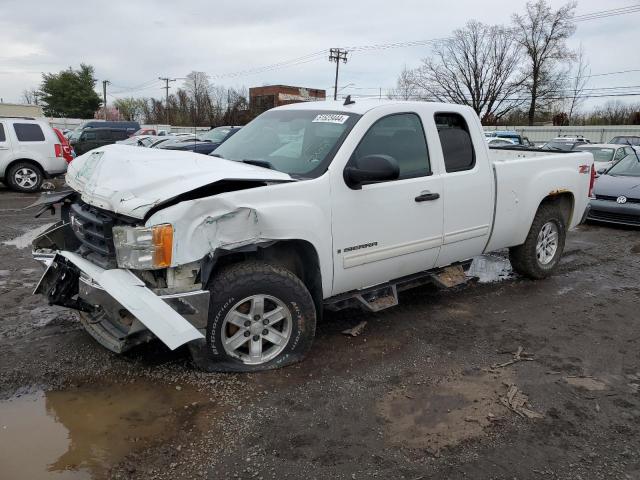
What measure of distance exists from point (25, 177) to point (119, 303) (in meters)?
12.6

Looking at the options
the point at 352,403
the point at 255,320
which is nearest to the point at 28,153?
the point at 255,320

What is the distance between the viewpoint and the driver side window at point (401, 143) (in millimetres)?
4250

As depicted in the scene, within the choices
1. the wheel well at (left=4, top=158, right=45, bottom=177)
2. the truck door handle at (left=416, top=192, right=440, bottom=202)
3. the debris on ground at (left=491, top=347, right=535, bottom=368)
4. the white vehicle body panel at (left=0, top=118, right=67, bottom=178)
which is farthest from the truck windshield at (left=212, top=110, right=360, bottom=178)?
the wheel well at (left=4, top=158, right=45, bottom=177)

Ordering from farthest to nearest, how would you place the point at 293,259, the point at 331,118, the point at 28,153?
the point at 28,153, the point at 331,118, the point at 293,259

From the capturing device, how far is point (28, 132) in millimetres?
13734

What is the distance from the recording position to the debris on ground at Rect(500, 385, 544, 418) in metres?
3.39

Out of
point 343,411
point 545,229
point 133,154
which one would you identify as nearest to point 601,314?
point 545,229

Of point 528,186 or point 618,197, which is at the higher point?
point 528,186

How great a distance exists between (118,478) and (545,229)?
17.0 ft

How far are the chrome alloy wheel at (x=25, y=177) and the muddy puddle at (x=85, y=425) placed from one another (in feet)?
39.7

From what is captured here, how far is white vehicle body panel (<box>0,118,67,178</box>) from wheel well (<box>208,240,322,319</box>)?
12.3 metres

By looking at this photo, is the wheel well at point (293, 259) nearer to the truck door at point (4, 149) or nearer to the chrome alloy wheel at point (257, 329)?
the chrome alloy wheel at point (257, 329)

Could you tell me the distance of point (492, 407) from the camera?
3.46m

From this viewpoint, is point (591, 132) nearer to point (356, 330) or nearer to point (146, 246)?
point (356, 330)
